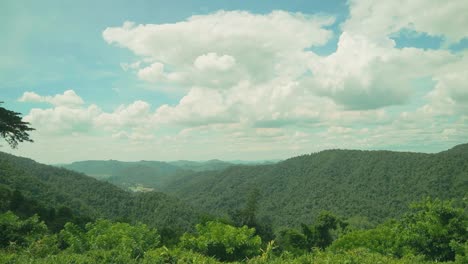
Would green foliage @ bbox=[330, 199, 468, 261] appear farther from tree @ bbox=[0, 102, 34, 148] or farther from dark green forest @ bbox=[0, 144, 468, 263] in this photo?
tree @ bbox=[0, 102, 34, 148]

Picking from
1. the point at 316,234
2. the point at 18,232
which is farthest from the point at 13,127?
the point at 316,234

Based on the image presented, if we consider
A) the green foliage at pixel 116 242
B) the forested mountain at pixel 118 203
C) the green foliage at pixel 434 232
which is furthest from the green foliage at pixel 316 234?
the forested mountain at pixel 118 203

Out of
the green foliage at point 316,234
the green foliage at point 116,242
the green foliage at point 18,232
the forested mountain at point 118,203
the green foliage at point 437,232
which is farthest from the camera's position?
the forested mountain at point 118,203

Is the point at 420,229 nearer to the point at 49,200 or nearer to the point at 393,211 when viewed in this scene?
the point at 49,200

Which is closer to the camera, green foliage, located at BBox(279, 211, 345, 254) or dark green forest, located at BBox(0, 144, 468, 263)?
dark green forest, located at BBox(0, 144, 468, 263)

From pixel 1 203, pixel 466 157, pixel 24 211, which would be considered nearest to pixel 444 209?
pixel 1 203

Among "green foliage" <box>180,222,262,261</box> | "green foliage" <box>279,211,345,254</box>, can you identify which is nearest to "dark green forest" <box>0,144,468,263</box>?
"green foliage" <box>180,222,262,261</box>

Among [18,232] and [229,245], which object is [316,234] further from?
→ [18,232]

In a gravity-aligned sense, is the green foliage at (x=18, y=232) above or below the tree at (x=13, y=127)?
below

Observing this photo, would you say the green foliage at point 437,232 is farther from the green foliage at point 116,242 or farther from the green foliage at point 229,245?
the green foliage at point 116,242

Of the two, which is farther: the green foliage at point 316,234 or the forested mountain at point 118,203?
the forested mountain at point 118,203

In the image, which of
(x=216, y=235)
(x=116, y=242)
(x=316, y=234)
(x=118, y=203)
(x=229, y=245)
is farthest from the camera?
(x=118, y=203)

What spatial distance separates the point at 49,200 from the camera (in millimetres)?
106438

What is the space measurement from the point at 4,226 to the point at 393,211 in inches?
7279
